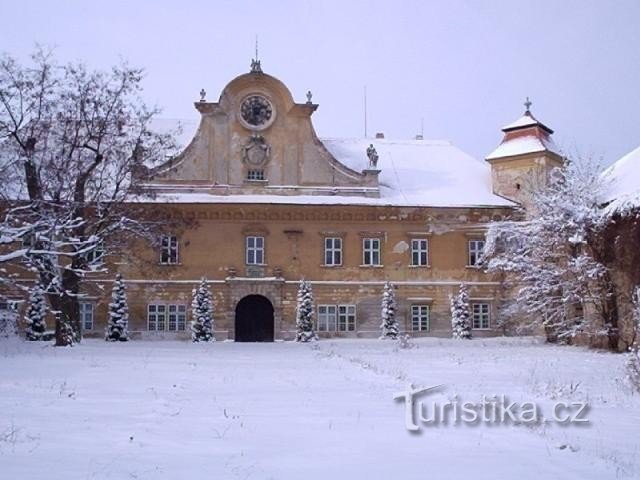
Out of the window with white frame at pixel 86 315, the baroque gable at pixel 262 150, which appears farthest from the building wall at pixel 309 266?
the baroque gable at pixel 262 150

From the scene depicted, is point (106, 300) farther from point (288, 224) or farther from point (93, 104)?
point (93, 104)

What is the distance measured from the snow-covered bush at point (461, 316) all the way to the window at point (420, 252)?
1970 mm

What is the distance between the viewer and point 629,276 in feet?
79.2

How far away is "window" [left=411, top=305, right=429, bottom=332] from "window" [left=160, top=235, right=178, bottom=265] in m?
10.6

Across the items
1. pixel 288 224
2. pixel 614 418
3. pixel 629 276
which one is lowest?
pixel 614 418

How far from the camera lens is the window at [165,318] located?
32188 millimetres

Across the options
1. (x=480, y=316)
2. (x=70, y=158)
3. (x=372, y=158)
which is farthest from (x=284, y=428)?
(x=480, y=316)

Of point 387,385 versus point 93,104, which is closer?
point 387,385

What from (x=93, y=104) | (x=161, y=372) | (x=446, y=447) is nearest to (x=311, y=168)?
(x=93, y=104)

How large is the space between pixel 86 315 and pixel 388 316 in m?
12.9

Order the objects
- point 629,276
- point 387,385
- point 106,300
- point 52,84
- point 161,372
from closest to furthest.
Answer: point 387,385 < point 161,372 < point 52,84 < point 629,276 < point 106,300

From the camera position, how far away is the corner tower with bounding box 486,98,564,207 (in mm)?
34125

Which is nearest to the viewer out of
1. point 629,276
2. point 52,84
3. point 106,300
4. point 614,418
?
point 614,418

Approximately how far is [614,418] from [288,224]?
24.3 m
